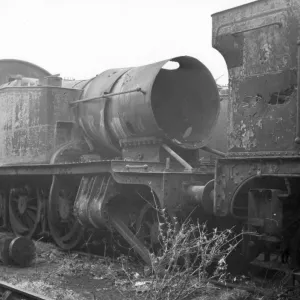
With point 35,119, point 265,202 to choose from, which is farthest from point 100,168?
point 265,202

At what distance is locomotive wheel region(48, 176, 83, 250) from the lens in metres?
9.84

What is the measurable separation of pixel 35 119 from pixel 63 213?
1861 millimetres

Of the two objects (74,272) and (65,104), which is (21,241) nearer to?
(74,272)

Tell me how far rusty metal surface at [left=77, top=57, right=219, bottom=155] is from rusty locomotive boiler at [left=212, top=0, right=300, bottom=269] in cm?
222

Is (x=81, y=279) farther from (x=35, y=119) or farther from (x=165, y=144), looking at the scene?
(x=35, y=119)

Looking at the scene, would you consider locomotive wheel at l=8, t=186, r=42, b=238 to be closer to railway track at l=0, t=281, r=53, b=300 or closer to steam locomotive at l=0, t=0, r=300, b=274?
steam locomotive at l=0, t=0, r=300, b=274

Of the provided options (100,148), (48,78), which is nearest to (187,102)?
(100,148)

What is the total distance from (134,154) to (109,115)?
32.8 inches

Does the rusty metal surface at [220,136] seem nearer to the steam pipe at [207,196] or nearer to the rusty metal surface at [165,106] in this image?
the rusty metal surface at [165,106]

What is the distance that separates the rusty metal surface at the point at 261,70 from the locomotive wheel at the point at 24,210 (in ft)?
17.4

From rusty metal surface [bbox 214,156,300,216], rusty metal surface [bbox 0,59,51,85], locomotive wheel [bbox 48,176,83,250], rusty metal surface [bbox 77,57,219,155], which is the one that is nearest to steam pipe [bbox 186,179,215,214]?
rusty metal surface [bbox 214,156,300,216]

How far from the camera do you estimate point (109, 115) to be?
375 inches

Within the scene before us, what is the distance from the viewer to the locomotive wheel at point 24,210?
11.0m

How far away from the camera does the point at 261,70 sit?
6.43 m
